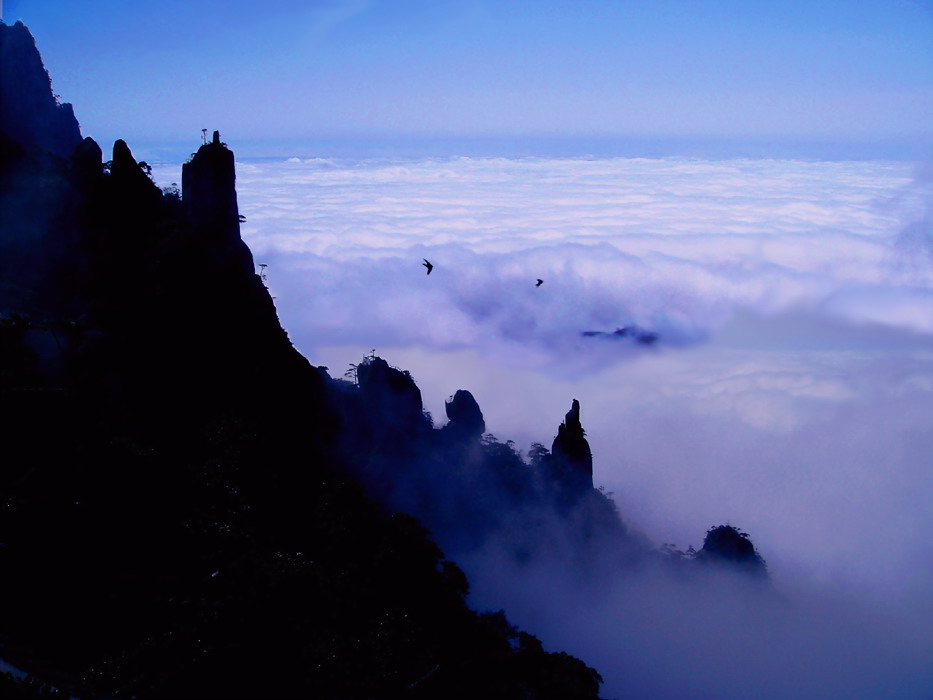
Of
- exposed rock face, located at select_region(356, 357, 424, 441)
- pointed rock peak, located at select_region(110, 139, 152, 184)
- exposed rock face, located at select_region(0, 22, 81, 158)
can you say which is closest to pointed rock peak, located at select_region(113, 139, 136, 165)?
pointed rock peak, located at select_region(110, 139, 152, 184)

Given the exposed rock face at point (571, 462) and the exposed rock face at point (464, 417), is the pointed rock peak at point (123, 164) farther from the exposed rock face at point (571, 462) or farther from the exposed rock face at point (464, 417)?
the exposed rock face at point (571, 462)

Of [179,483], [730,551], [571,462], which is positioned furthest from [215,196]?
[730,551]

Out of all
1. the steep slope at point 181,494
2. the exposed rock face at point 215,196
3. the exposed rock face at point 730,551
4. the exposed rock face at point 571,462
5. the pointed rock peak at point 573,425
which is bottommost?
the exposed rock face at point 730,551

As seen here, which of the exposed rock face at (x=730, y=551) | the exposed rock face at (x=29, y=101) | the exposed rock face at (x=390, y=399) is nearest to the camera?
the exposed rock face at (x=29, y=101)

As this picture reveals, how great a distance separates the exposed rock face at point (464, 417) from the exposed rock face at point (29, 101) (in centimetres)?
3919

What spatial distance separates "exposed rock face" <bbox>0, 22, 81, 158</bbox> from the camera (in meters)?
39.4

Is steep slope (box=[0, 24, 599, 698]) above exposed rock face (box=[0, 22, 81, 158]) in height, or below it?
below

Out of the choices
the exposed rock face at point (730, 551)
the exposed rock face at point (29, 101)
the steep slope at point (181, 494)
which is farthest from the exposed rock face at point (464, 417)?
the exposed rock face at point (29, 101)

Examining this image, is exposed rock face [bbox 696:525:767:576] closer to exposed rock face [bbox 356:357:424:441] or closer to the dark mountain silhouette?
exposed rock face [bbox 356:357:424:441]

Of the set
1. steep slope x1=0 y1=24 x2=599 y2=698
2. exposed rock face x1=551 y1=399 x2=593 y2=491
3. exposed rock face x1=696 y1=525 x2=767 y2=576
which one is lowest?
exposed rock face x1=696 y1=525 x2=767 y2=576

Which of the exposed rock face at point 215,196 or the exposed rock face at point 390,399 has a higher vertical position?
the exposed rock face at point 215,196

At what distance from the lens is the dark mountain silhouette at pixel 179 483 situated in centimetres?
1819

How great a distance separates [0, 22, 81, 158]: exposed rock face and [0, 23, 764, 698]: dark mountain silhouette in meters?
0.15

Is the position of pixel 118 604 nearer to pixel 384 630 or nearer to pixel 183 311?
pixel 384 630
